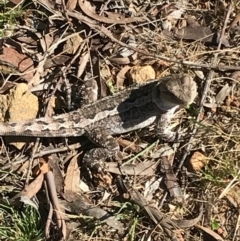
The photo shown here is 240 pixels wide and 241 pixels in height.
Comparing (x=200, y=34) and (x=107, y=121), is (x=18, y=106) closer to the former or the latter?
(x=107, y=121)

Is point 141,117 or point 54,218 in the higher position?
point 141,117

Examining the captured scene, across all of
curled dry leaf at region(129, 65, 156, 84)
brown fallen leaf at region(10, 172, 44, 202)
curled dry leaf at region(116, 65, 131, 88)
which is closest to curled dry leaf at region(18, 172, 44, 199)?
brown fallen leaf at region(10, 172, 44, 202)

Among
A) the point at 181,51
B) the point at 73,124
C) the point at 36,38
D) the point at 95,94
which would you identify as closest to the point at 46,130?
the point at 73,124

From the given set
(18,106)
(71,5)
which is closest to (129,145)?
(18,106)

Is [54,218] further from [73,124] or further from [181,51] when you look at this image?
[181,51]

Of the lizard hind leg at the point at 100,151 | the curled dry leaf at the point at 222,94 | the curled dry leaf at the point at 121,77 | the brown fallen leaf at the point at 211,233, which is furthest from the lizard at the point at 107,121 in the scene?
the brown fallen leaf at the point at 211,233

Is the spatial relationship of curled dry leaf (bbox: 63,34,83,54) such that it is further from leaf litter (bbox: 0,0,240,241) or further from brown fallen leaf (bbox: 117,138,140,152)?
brown fallen leaf (bbox: 117,138,140,152)
